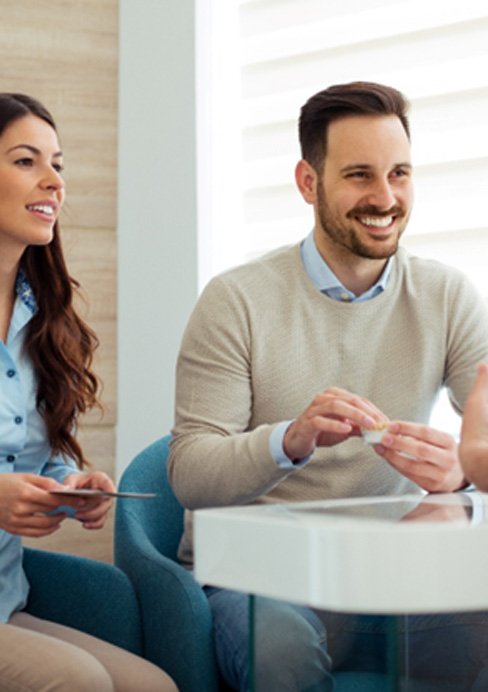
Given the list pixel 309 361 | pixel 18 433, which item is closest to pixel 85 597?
pixel 18 433

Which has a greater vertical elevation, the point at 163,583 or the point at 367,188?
the point at 367,188

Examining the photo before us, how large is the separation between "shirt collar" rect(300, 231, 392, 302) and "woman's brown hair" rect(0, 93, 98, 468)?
1.71 feet

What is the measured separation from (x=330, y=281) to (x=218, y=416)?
1.26 feet

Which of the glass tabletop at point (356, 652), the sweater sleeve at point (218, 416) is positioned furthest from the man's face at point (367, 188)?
the glass tabletop at point (356, 652)

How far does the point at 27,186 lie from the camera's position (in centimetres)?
241

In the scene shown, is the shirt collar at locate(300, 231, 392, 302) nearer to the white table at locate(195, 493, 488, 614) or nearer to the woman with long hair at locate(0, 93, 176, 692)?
the woman with long hair at locate(0, 93, 176, 692)

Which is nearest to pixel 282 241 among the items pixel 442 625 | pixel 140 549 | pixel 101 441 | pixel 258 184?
pixel 258 184

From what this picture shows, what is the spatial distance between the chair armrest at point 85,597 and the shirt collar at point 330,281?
717 mm

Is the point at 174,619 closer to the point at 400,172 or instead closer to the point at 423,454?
the point at 423,454

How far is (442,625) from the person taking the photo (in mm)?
1293

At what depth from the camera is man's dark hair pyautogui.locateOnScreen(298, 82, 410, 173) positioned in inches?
96.0

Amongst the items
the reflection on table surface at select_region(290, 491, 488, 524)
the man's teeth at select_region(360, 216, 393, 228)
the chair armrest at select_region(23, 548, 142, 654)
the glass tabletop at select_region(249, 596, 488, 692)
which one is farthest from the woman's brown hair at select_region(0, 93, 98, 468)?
the glass tabletop at select_region(249, 596, 488, 692)

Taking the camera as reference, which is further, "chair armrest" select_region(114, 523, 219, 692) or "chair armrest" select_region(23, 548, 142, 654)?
"chair armrest" select_region(23, 548, 142, 654)

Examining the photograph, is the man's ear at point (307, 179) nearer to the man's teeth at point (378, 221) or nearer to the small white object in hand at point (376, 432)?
the man's teeth at point (378, 221)
